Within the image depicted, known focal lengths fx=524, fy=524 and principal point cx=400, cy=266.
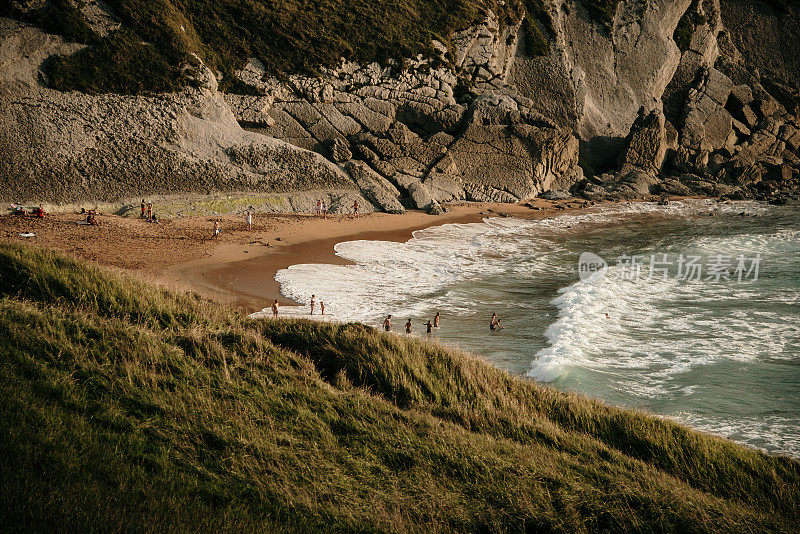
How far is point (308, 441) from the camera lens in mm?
5668

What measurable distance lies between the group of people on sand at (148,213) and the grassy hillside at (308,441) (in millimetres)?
20332

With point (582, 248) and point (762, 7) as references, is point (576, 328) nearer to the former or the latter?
point (582, 248)

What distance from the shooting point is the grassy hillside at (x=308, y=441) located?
431 centimetres

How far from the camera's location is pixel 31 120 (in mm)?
29297

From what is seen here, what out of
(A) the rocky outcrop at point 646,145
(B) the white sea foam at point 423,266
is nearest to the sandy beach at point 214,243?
(B) the white sea foam at point 423,266

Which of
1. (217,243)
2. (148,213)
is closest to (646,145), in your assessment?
(217,243)

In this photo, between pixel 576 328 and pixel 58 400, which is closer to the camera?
pixel 58 400

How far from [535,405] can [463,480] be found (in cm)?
245

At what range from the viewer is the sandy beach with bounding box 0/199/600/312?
63.2ft

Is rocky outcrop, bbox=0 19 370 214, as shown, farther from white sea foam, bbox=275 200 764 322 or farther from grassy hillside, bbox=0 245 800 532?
grassy hillside, bbox=0 245 800 532

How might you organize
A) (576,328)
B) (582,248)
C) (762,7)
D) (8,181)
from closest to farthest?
(576,328), (8,181), (582,248), (762,7)

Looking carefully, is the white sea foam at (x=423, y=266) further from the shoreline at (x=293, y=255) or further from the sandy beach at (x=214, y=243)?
the sandy beach at (x=214, y=243)

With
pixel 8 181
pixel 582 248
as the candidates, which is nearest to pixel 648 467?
pixel 582 248

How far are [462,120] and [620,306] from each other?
26.6 meters
